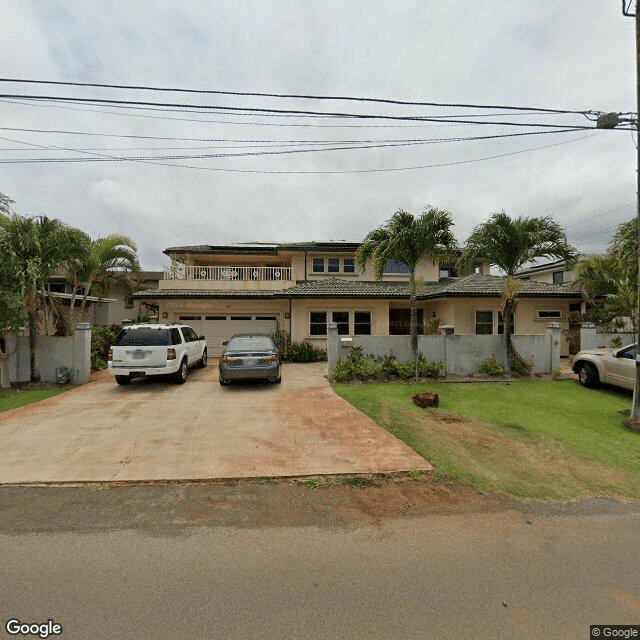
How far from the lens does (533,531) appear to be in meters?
3.54

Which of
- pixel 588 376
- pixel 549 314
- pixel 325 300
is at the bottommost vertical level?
pixel 588 376

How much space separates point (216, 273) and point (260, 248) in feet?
13.4

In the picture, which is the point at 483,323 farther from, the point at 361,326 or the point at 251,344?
the point at 251,344

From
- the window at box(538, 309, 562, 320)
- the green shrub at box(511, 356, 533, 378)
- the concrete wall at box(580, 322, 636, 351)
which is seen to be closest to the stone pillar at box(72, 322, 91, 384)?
the green shrub at box(511, 356, 533, 378)

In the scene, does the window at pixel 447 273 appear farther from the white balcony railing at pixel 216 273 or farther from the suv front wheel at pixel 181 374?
Answer: the suv front wheel at pixel 181 374

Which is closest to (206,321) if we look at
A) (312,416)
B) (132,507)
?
(312,416)

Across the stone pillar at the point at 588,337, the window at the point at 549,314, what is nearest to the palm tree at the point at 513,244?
the stone pillar at the point at 588,337

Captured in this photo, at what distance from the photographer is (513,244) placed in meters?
11.2

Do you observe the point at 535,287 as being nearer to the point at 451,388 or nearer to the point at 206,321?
the point at 451,388

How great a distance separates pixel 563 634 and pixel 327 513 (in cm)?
219

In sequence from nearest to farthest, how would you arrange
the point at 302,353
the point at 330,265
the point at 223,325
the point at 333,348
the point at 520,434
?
the point at 520,434, the point at 333,348, the point at 302,353, the point at 223,325, the point at 330,265

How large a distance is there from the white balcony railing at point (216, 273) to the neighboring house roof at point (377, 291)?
0.94m

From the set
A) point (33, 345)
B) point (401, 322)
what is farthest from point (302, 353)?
point (33, 345)

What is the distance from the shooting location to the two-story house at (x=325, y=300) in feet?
54.0
